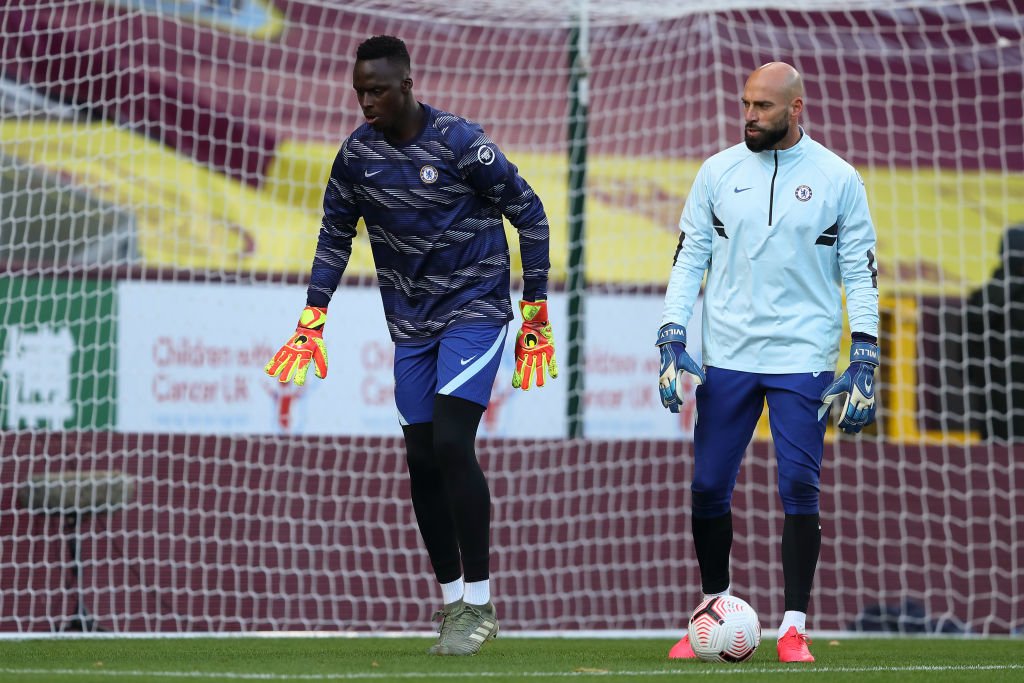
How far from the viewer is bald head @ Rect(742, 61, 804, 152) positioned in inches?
190

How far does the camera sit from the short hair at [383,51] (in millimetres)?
4711

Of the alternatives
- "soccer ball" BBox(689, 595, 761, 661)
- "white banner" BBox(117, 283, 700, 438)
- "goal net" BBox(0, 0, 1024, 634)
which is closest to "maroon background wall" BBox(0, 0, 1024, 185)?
"goal net" BBox(0, 0, 1024, 634)

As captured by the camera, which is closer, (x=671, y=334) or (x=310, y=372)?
(x=671, y=334)

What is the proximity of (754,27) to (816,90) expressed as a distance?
808mm

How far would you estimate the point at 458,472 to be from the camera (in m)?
4.84

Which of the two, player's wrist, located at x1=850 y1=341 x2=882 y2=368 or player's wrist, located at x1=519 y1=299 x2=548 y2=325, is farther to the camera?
player's wrist, located at x1=519 y1=299 x2=548 y2=325

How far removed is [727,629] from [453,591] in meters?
0.96

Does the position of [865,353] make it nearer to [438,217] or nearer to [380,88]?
[438,217]

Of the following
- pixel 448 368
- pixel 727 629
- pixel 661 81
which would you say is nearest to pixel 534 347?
pixel 448 368

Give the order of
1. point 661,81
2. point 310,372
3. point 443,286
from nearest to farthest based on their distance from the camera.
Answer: point 443,286 → point 310,372 → point 661,81

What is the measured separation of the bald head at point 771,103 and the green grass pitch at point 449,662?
5.59ft

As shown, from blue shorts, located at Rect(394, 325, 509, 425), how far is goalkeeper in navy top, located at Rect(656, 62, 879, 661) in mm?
577

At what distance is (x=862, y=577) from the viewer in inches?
319

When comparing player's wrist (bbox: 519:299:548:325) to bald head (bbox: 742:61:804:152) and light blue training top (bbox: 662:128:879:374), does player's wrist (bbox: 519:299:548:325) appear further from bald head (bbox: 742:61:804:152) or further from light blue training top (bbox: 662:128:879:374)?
bald head (bbox: 742:61:804:152)
